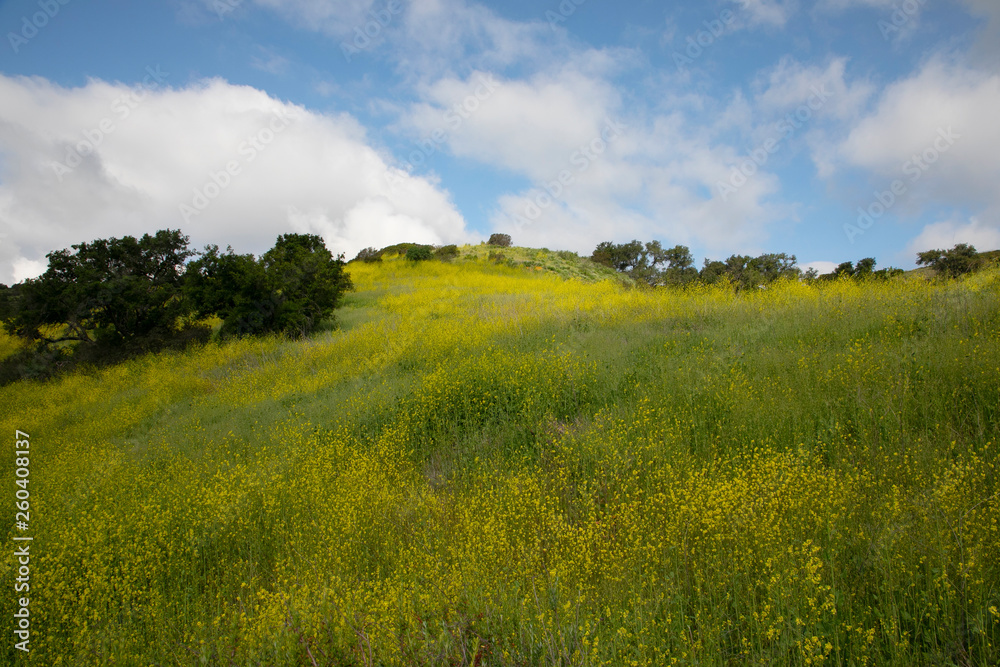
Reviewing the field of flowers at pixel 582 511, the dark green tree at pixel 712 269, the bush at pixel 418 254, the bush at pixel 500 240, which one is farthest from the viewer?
the bush at pixel 500 240

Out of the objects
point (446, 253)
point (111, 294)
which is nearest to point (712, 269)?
point (446, 253)

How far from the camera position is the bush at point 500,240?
107 feet

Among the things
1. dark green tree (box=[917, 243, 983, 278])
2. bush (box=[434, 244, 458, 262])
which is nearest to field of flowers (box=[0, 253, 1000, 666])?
dark green tree (box=[917, 243, 983, 278])

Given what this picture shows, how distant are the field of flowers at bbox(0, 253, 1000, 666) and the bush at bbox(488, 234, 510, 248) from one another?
83.9 feet

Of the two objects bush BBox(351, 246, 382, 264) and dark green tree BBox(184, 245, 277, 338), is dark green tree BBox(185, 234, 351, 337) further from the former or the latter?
bush BBox(351, 246, 382, 264)

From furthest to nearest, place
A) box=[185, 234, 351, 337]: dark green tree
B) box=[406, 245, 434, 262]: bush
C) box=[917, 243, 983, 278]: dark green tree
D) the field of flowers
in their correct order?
box=[406, 245, 434, 262]: bush < box=[185, 234, 351, 337]: dark green tree < box=[917, 243, 983, 278]: dark green tree < the field of flowers

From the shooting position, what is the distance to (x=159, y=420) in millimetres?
8852

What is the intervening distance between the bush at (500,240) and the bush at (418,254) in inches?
263

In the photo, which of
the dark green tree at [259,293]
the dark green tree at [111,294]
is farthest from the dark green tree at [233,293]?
Answer: the dark green tree at [111,294]

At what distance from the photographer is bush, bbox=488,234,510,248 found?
32550 mm

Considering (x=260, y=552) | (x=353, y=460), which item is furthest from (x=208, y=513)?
(x=353, y=460)

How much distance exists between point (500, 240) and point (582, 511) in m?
30.6

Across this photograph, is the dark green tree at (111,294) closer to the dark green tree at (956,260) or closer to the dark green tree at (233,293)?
the dark green tree at (233,293)

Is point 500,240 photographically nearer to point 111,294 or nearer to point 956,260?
point 111,294
